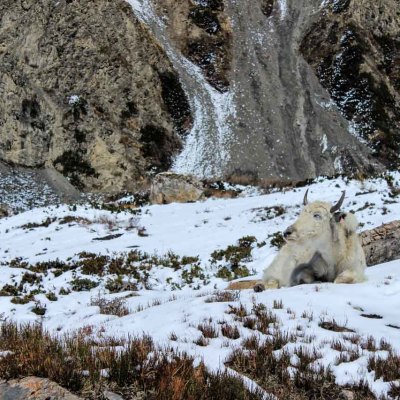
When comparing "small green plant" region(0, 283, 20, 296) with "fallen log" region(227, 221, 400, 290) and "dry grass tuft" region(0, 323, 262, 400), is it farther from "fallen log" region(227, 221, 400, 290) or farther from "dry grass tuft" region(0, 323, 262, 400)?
"fallen log" region(227, 221, 400, 290)

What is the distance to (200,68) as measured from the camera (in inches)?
2032

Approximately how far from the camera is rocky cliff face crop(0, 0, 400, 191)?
43.8 metres

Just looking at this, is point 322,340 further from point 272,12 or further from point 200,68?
point 272,12

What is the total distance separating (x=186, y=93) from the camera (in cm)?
4822

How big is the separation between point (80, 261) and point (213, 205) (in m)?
9.42

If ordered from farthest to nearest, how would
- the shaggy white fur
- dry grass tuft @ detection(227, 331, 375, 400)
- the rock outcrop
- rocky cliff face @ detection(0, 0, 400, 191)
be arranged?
the rock outcrop, rocky cliff face @ detection(0, 0, 400, 191), the shaggy white fur, dry grass tuft @ detection(227, 331, 375, 400)

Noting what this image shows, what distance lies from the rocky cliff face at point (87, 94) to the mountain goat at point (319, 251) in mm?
35452

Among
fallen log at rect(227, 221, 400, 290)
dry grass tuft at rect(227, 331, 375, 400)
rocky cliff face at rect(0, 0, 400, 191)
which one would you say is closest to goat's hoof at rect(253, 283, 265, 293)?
dry grass tuft at rect(227, 331, 375, 400)

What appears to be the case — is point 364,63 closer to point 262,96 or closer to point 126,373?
point 262,96

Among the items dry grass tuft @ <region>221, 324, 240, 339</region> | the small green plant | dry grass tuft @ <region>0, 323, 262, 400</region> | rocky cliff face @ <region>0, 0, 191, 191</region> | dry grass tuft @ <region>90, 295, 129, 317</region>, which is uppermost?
rocky cliff face @ <region>0, 0, 191, 191</region>

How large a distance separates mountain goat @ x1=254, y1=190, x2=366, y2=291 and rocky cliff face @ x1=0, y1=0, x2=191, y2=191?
35452mm

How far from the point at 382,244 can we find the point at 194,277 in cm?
478

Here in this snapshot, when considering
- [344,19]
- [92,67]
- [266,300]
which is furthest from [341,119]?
[266,300]

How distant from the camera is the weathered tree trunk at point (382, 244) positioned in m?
11.9
